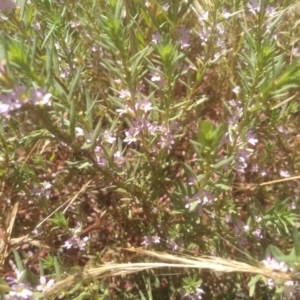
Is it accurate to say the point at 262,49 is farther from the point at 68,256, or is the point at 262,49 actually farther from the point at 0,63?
the point at 68,256

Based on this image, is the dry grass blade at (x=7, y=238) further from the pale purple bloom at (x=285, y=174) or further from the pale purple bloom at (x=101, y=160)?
the pale purple bloom at (x=285, y=174)

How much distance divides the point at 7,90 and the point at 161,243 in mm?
1372

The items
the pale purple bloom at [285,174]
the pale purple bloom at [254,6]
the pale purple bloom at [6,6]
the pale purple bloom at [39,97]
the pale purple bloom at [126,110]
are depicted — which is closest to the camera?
the pale purple bloom at [39,97]

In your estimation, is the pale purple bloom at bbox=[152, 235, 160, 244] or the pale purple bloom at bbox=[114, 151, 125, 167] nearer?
the pale purple bloom at bbox=[114, 151, 125, 167]

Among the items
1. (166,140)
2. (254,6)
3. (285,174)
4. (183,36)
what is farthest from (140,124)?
(285,174)

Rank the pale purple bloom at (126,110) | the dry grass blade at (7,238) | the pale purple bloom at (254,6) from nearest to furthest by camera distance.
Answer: the pale purple bloom at (126,110) → the pale purple bloom at (254,6) → the dry grass blade at (7,238)

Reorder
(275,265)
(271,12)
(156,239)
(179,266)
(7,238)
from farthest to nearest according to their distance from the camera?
(156,239), (7,238), (271,12), (275,265), (179,266)

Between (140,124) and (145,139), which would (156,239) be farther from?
(140,124)

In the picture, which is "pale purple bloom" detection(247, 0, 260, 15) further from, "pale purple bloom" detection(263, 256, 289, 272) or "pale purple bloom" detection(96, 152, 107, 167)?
"pale purple bloom" detection(263, 256, 289, 272)

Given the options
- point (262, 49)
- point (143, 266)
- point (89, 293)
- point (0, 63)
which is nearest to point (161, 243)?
point (89, 293)

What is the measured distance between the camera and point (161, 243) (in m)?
2.38

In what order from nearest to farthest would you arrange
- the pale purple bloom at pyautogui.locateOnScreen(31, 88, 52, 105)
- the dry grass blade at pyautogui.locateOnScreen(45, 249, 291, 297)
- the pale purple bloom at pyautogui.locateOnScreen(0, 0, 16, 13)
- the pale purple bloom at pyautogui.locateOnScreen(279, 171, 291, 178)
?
the pale purple bloom at pyautogui.locateOnScreen(31, 88, 52, 105)
the dry grass blade at pyautogui.locateOnScreen(45, 249, 291, 297)
the pale purple bloom at pyautogui.locateOnScreen(0, 0, 16, 13)
the pale purple bloom at pyautogui.locateOnScreen(279, 171, 291, 178)

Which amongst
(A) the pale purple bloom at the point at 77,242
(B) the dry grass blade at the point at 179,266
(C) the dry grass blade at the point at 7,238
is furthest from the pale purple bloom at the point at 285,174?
(C) the dry grass blade at the point at 7,238

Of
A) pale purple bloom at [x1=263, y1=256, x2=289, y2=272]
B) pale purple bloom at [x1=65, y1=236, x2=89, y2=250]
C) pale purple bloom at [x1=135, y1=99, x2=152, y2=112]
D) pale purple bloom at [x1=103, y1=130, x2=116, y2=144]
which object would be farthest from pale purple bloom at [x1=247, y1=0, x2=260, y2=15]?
pale purple bloom at [x1=65, y1=236, x2=89, y2=250]
